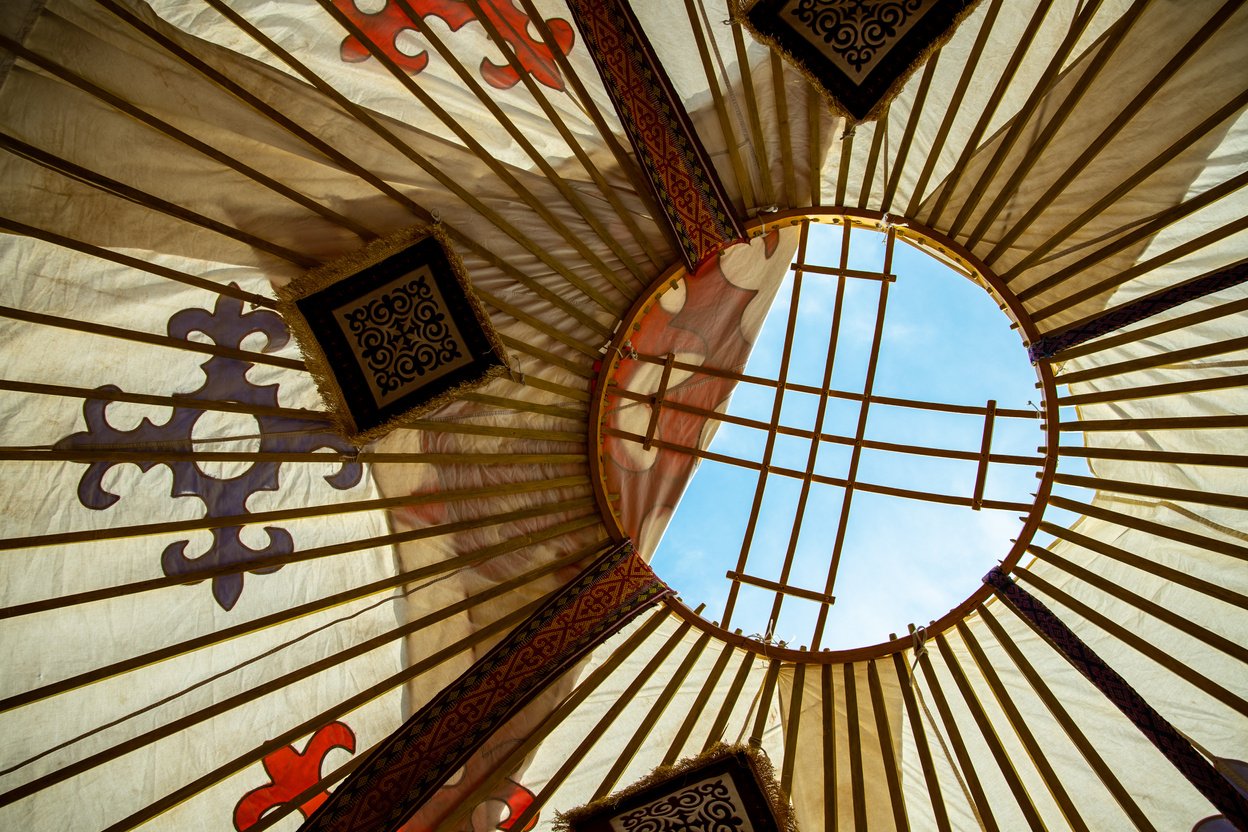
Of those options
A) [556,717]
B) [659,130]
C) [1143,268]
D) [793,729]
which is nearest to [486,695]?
[556,717]

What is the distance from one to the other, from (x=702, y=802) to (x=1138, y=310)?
8.47ft

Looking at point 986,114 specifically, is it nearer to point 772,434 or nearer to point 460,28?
point 772,434

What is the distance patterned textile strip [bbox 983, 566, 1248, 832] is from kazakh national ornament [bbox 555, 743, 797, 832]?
51.7 inches

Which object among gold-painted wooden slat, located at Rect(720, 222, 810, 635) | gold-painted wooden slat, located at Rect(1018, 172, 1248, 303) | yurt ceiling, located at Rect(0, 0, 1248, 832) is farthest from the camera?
gold-painted wooden slat, located at Rect(720, 222, 810, 635)

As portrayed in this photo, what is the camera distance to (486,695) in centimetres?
404

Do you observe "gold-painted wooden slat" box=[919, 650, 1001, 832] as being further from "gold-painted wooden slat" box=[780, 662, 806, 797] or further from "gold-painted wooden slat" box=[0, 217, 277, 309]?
"gold-painted wooden slat" box=[0, 217, 277, 309]

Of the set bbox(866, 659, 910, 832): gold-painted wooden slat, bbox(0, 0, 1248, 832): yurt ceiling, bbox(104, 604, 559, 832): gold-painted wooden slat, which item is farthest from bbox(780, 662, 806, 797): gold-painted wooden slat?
bbox(104, 604, 559, 832): gold-painted wooden slat

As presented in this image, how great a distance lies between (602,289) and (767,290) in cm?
82

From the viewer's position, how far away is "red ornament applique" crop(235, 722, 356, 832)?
3.83 m

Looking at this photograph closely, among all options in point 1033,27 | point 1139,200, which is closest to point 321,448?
point 1033,27

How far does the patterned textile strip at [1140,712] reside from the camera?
355cm

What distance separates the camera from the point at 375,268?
3.67m

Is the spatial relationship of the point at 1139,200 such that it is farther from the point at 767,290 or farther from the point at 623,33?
the point at 623,33

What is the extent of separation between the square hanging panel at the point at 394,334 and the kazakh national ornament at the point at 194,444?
0.79 ft
